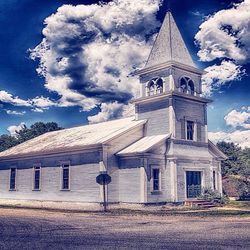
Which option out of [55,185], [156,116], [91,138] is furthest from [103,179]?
[156,116]

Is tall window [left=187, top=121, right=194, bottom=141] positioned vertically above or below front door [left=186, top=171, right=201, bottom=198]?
above

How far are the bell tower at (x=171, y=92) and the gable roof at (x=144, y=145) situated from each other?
2.61 feet

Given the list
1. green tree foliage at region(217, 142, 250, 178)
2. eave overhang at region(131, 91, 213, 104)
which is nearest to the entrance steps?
eave overhang at region(131, 91, 213, 104)

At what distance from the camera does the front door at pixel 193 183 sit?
1083 inches

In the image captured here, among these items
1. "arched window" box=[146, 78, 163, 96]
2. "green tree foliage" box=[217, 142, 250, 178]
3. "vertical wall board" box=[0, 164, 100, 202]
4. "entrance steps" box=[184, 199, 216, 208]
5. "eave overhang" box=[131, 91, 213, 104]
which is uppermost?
"arched window" box=[146, 78, 163, 96]

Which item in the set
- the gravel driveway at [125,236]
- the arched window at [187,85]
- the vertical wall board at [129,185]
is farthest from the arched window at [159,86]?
the gravel driveway at [125,236]

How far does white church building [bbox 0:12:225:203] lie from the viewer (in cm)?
2577

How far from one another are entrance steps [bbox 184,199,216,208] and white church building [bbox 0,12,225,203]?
0.70 metres

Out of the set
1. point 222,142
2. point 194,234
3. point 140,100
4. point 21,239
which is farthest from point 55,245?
point 222,142

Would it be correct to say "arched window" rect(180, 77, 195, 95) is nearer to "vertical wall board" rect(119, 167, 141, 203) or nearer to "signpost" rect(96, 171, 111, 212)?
"vertical wall board" rect(119, 167, 141, 203)

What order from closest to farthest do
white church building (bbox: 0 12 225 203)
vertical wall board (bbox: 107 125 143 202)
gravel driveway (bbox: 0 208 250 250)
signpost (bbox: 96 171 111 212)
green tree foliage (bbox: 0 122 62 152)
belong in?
1. gravel driveway (bbox: 0 208 250 250)
2. signpost (bbox: 96 171 111 212)
3. white church building (bbox: 0 12 225 203)
4. vertical wall board (bbox: 107 125 143 202)
5. green tree foliage (bbox: 0 122 62 152)

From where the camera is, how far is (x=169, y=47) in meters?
29.4

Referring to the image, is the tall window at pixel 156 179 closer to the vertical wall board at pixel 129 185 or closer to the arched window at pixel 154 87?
the vertical wall board at pixel 129 185

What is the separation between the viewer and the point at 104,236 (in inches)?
445
